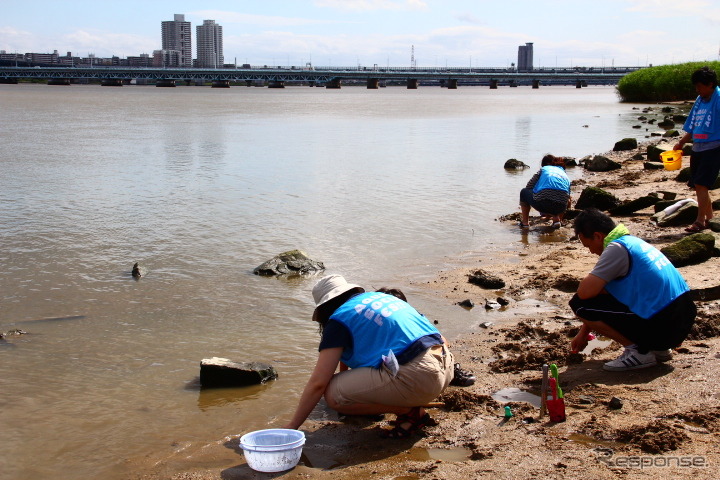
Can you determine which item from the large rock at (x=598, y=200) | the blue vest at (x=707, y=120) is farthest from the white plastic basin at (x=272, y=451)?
the large rock at (x=598, y=200)

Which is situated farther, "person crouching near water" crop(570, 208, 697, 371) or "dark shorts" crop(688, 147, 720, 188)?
"dark shorts" crop(688, 147, 720, 188)

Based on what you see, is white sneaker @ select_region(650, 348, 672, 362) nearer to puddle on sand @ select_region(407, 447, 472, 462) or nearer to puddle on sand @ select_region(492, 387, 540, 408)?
puddle on sand @ select_region(492, 387, 540, 408)

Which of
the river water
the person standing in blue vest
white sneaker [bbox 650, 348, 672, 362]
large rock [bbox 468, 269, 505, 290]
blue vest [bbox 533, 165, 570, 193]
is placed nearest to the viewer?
white sneaker [bbox 650, 348, 672, 362]

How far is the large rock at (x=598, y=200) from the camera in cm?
1359

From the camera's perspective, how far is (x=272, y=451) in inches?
186

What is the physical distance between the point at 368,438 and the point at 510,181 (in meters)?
14.7

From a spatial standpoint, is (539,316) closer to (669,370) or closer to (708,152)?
(669,370)

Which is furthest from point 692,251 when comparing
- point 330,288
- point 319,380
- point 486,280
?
point 319,380

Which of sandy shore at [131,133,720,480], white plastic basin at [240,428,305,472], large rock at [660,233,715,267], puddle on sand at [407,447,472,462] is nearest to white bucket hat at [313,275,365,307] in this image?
white plastic basin at [240,428,305,472]

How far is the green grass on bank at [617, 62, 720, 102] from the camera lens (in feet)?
184

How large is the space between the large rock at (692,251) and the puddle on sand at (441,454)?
15.1ft

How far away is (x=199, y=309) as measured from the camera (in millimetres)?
8727

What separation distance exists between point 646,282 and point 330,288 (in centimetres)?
238

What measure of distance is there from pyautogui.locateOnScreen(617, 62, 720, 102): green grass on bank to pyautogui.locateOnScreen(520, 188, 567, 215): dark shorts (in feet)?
146
